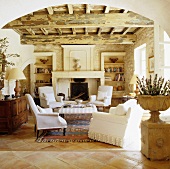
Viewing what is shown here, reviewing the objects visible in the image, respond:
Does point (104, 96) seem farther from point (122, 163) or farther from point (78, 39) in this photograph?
point (122, 163)

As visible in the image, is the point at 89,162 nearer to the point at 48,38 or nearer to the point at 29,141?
the point at 29,141

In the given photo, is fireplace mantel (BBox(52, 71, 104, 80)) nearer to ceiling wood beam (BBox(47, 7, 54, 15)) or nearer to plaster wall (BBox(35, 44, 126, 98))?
plaster wall (BBox(35, 44, 126, 98))

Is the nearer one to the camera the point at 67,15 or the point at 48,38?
the point at 67,15

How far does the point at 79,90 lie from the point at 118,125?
17.9 feet

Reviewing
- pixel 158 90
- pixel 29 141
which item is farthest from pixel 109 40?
pixel 158 90

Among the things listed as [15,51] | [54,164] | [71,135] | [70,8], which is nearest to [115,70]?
[15,51]

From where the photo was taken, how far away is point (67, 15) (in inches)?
212

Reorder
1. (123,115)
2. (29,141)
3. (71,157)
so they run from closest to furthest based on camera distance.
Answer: (71,157), (123,115), (29,141)

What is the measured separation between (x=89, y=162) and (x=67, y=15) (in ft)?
13.4

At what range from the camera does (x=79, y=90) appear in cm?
943

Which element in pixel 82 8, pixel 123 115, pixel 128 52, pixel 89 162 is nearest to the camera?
pixel 89 162

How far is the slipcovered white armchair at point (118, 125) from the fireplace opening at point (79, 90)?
4.87 meters

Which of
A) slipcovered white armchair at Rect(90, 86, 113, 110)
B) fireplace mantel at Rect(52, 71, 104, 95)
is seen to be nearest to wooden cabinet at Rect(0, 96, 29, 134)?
slipcovered white armchair at Rect(90, 86, 113, 110)

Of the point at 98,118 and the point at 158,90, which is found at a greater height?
the point at 158,90
